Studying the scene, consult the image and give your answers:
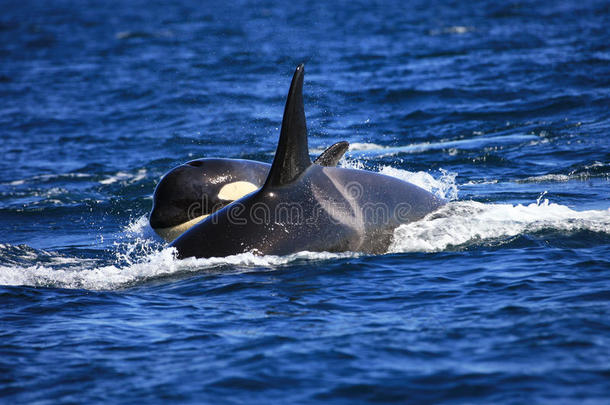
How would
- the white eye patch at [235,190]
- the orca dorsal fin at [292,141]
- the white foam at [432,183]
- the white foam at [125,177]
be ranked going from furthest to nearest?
the white foam at [125,177] → the white foam at [432,183] → the white eye patch at [235,190] → the orca dorsal fin at [292,141]

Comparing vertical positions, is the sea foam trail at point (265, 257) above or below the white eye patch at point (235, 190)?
below

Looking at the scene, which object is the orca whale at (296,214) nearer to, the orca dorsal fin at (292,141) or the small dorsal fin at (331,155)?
the orca dorsal fin at (292,141)

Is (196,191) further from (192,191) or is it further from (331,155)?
Result: (331,155)

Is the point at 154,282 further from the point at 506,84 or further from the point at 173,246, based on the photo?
the point at 506,84

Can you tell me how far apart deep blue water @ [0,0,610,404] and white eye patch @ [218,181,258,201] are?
1321mm

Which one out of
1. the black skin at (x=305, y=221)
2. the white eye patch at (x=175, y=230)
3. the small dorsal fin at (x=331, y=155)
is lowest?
the white eye patch at (x=175, y=230)

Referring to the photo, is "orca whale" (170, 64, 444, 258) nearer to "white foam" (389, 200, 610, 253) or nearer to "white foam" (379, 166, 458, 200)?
"white foam" (389, 200, 610, 253)

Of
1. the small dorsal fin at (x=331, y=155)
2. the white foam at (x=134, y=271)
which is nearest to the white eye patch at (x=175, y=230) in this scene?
the white foam at (x=134, y=271)

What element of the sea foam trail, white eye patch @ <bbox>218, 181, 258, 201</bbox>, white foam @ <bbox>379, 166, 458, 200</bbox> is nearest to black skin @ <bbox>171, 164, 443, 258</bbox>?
the sea foam trail

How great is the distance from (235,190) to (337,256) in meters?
2.58

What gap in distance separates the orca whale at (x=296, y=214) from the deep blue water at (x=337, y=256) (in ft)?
0.72

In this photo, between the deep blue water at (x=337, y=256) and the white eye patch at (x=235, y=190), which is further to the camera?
the white eye patch at (x=235, y=190)

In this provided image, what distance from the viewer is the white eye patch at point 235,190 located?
11.9 m

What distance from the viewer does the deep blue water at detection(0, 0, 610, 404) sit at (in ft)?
22.6
